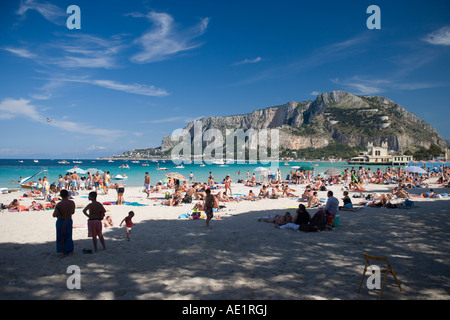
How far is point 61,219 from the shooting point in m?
5.90

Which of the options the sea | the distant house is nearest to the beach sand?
the sea

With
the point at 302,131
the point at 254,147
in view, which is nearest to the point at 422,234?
the point at 254,147

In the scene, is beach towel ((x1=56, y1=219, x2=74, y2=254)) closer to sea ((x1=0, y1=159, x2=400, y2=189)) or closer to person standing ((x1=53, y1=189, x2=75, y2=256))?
person standing ((x1=53, y1=189, x2=75, y2=256))

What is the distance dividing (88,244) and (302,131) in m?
156

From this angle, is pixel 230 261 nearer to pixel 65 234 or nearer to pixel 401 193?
pixel 65 234

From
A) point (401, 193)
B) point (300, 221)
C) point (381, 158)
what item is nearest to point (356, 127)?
point (381, 158)

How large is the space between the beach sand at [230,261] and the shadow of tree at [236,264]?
0.02 metres

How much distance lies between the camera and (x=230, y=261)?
5.66 metres

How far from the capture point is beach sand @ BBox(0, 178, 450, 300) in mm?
4250

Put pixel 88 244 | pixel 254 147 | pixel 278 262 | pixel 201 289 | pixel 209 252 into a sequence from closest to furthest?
1. pixel 201 289
2. pixel 278 262
3. pixel 209 252
4. pixel 88 244
5. pixel 254 147

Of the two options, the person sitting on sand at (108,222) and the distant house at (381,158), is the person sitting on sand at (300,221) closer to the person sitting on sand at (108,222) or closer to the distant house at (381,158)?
the person sitting on sand at (108,222)

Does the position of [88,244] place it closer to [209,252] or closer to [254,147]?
[209,252]

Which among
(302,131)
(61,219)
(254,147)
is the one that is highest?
(302,131)
